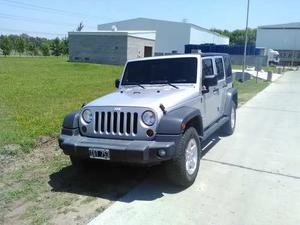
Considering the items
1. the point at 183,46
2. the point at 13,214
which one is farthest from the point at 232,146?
the point at 183,46

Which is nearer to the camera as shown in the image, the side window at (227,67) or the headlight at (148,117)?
the headlight at (148,117)

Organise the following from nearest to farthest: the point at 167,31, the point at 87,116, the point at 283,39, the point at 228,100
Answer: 1. the point at 87,116
2. the point at 228,100
3. the point at 167,31
4. the point at 283,39

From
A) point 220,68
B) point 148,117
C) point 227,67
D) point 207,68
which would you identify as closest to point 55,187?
point 148,117

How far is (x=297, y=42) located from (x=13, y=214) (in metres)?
93.4

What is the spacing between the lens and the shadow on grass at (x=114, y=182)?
4.73 m

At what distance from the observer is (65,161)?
19.4 feet

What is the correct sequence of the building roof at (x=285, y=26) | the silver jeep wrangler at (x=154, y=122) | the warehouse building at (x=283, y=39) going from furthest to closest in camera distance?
the building roof at (x=285, y=26) → the warehouse building at (x=283, y=39) → the silver jeep wrangler at (x=154, y=122)

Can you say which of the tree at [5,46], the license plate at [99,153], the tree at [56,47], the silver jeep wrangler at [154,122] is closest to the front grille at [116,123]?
the silver jeep wrangler at [154,122]

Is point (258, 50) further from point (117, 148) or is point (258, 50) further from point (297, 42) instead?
point (117, 148)

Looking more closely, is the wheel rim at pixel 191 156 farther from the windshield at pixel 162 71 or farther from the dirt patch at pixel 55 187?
the windshield at pixel 162 71

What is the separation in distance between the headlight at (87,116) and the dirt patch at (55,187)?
91cm

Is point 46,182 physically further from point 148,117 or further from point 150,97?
point 150,97

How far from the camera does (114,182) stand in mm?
5168

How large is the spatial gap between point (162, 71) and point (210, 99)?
3.34 feet
